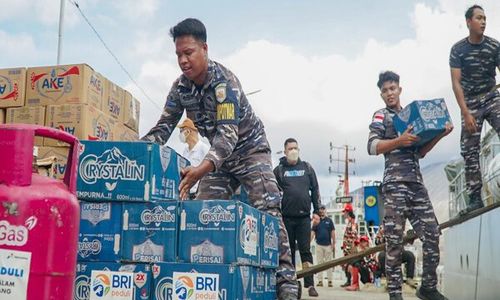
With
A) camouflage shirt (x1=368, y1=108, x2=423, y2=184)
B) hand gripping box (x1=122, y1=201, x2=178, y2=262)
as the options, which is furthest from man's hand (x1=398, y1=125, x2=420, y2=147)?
hand gripping box (x1=122, y1=201, x2=178, y2=262)

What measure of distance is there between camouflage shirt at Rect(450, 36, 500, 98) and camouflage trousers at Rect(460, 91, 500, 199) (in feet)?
0.29

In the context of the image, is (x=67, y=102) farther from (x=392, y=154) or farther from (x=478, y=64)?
(x=478, y=64)

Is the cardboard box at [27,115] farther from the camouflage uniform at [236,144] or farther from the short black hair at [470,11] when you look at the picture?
the short black hair at [470,11]

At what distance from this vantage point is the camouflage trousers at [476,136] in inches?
187

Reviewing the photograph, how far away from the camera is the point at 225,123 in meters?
3.28

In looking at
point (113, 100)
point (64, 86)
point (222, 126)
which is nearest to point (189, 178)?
point (222, 126)

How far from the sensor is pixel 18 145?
6.52 ft

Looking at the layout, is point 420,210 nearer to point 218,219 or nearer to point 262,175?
point 262,175

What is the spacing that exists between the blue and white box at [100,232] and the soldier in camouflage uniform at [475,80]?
304 centimetres

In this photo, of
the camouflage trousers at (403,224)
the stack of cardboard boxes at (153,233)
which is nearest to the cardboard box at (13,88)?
the stack of cardboard boxes at (153,233)

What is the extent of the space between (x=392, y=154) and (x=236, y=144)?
4.72 feet

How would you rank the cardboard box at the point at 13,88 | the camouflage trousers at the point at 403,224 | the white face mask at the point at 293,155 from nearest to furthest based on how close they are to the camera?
the camouflage trousers at the point at 403,224 → the cardboard box at the point at 13,88 → the white face mask at the point at 293,155

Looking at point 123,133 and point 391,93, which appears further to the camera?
point 123,133

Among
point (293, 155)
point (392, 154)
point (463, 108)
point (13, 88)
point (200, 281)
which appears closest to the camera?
point (200, 281)
